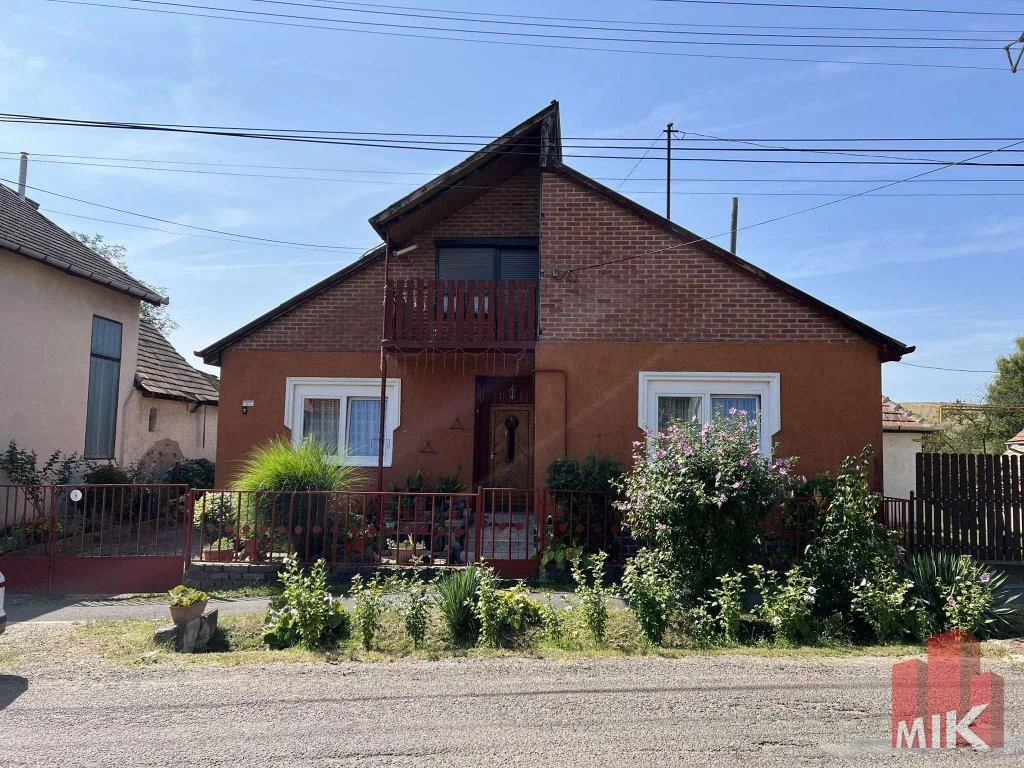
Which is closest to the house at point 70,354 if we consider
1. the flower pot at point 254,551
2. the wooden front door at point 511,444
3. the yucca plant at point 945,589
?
the flower pot at point 254,551

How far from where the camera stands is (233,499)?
9.03 m

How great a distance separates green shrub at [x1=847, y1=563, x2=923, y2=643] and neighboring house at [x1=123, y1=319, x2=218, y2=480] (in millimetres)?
13703

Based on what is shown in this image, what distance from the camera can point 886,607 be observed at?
6289 millimetres

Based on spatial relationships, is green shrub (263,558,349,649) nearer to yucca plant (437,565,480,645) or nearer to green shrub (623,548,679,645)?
yucca plant (437,565,480,645)

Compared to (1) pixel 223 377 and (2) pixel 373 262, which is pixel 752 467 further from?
(1) pixel 223 377

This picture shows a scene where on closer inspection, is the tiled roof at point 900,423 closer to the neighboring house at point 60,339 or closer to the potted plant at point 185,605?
the potted plant at point 185,605

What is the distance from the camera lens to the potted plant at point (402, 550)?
849cm

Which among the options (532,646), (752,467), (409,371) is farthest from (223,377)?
(752,467)

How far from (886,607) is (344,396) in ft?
27.5

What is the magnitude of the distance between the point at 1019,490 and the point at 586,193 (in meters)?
7.13

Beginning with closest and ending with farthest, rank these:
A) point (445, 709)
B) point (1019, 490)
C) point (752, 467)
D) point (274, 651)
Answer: point (445, 709)
point (274, 651)
point (752, 467)
point (1019, 490)

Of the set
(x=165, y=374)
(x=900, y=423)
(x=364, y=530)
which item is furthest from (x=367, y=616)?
(x=165, y=374)

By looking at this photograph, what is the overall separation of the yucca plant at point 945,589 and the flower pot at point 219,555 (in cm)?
746

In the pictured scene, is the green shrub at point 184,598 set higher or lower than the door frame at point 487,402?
lower
